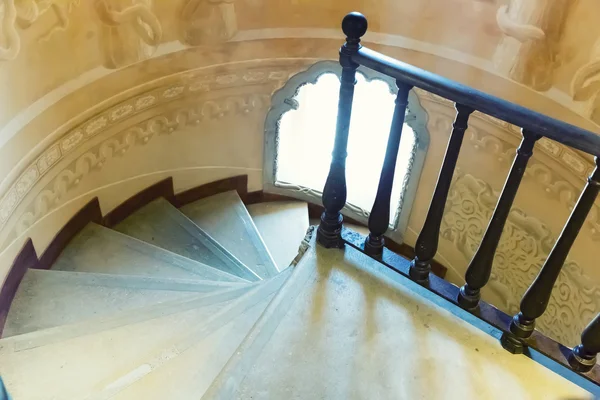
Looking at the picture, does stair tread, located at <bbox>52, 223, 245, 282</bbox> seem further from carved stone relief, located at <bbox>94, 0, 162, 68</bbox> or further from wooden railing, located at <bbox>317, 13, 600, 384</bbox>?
wooden railing, located at <bbox>317, 13, 600, 384</bbox>

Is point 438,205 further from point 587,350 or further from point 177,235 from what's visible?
point 177,235

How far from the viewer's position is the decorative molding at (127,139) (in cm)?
201

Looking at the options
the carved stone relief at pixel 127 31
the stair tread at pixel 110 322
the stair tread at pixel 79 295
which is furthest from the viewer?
the carved stone relief at pixel 127 31

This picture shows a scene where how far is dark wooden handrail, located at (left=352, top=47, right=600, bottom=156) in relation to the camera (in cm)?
101

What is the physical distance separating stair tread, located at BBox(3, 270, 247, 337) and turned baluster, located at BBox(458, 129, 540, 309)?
88 cm

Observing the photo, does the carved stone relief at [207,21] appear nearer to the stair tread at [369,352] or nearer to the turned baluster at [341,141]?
the turned baluster at [341,141]

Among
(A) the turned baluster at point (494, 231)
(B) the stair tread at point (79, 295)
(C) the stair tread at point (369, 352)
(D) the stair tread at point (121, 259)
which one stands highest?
(A) the turned baluster at point (494, 231)

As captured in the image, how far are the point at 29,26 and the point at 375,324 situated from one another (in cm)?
146

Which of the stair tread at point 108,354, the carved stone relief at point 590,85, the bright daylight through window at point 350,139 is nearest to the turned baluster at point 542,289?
the stair tread at point 108,354

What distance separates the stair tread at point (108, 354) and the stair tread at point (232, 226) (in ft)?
3.94

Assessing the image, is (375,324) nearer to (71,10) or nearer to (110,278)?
(110,278)

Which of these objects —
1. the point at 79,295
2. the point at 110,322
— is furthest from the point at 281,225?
the point at 110,322

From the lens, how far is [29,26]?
5.53ft

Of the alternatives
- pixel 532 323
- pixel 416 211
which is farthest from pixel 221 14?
pixel 532 323
